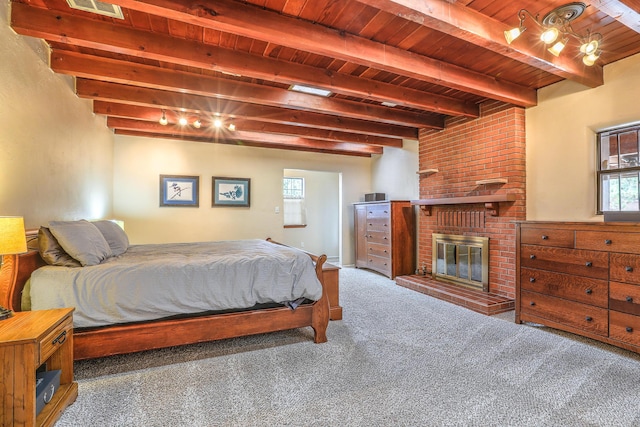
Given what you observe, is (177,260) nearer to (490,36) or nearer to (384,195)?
(490,36)

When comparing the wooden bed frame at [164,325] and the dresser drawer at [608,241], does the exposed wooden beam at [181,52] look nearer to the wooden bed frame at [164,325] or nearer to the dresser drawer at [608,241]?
the wooden bed frame at [164,325]

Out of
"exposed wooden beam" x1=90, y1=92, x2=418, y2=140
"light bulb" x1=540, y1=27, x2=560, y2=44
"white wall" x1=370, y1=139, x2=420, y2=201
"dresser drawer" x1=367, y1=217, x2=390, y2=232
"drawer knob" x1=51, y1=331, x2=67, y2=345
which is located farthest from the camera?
"white wall" x1=370, y1=139, x2=420, y2=201

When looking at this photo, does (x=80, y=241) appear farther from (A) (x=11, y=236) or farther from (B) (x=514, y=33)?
(B) (x=514, y=33)

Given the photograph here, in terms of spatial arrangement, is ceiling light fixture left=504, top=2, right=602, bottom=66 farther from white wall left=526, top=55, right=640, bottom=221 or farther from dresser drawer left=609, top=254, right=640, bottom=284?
dresser drawer left=609, top=254, right=640, bottom=284

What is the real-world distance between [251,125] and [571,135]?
388 cm

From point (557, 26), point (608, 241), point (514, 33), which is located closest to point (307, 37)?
point (514, 33)

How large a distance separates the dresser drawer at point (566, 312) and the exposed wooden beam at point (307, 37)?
2.10 metres

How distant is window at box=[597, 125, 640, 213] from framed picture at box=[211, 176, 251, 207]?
15.6 ft

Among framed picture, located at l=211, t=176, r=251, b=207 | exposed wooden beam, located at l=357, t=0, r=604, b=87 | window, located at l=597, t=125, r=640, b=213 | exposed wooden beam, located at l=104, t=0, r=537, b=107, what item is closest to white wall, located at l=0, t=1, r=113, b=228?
exposed wooden beam, located at l=104, t=0, r=537, b=107

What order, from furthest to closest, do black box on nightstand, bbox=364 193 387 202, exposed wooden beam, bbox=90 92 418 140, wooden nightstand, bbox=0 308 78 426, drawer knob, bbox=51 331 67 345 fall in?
1. black box on nightstand, bbox=364 193 387 202
2. exposed wooden beam, bbox=90 92 418 140
3. drawer knob, bbox=51 331 67 345
4. wooden nightstand, bbox=0 308 78 426

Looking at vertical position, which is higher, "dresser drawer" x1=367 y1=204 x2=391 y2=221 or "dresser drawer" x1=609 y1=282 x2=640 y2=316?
"dresser drawer" x1=367 y1=204 x2=391 y2=221

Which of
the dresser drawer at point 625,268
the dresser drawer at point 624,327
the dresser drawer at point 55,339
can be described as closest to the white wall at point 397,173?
the dresser drawer at point 625,268

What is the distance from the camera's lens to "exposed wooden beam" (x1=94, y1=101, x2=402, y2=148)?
3.83 meters

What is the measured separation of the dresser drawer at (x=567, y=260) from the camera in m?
2.43
